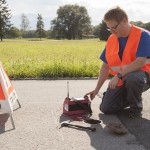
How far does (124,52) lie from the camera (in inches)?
212

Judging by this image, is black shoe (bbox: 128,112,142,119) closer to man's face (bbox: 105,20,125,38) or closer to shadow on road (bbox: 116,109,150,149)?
shadow on road (bbox: 116,109,150,149)

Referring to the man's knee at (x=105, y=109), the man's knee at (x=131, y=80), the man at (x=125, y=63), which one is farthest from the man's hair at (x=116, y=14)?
the man's knee at (x=105, y=109)

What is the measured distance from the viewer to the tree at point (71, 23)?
114m

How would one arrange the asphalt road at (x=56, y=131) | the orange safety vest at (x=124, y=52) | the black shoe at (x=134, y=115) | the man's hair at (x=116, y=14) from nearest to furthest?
1. the asphalt road at (x=56, y=131)
2. the man's hair at (x=116, y=14)
3. the orange safety vest at (x=124, y=52)
4. the black shoe at (x=134, y=115)

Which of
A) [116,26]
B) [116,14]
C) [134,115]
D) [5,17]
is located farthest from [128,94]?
[5,17]

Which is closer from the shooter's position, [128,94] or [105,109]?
[128,94]

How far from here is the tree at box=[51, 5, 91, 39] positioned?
375 feet

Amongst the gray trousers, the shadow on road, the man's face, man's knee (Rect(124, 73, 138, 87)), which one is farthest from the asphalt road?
the man's face

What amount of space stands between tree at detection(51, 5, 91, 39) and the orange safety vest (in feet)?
351

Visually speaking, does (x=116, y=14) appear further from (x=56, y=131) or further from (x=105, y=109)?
(x=56, y=131)

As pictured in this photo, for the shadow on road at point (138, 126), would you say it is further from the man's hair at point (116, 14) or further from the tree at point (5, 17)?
the tree at point (5, 17)

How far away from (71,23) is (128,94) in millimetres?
112717

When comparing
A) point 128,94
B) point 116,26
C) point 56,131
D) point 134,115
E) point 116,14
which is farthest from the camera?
point 134,115

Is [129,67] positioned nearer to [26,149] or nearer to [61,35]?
[26,149]
